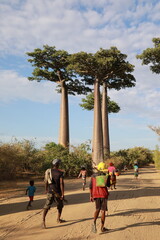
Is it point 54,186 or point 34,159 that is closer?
point 54,186

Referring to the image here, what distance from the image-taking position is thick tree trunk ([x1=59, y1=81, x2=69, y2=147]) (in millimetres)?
29873

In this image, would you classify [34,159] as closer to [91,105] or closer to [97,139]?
[97,139]

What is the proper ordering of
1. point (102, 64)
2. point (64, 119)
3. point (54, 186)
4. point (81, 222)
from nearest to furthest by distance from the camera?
point (54, 186) < point (81, 222) < point (102, 64) < point (64, 119)

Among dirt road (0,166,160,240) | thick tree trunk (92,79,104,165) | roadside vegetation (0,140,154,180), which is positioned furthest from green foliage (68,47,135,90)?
dirt road (0,166,160,240)

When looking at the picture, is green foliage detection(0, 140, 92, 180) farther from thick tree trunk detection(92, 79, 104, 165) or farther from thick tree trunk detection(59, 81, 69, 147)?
thick tree trunk detection(59, 81, 69, 147)

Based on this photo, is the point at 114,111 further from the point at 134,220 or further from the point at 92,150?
the point at 134,220

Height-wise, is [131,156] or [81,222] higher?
[131,156]

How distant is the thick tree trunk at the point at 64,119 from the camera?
29873mm

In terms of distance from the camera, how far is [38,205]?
9.18 meters

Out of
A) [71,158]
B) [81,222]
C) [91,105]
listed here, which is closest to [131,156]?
[91,105]

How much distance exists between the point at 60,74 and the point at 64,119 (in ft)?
19.6

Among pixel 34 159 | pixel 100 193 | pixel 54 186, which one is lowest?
pixel 100 193

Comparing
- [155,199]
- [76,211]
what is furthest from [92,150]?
[76,211]

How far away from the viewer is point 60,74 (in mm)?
31250
